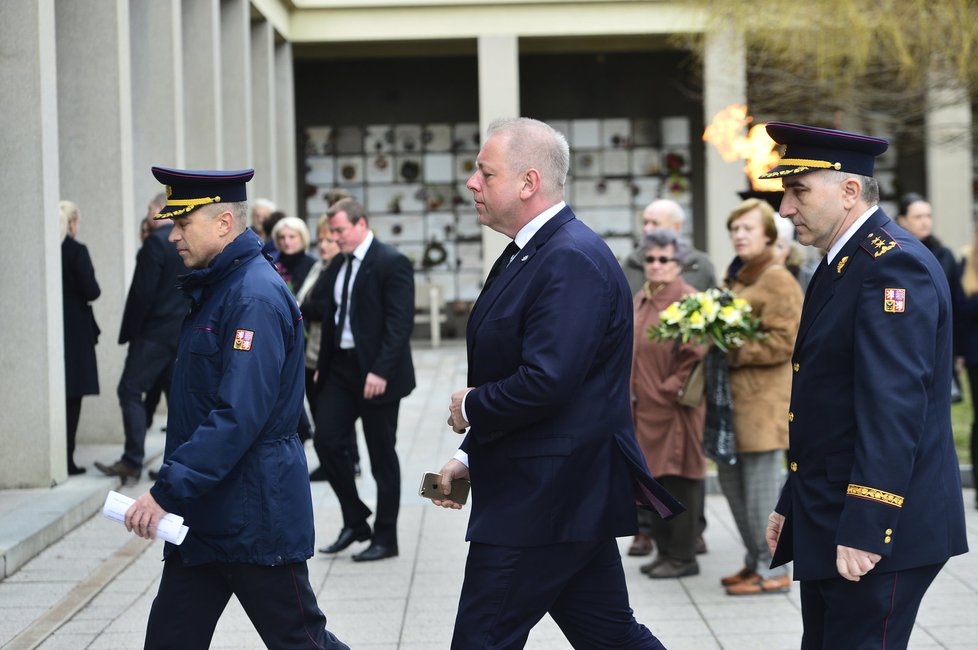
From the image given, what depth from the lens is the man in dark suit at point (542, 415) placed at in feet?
12.7

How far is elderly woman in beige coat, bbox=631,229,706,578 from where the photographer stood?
726 centimetres

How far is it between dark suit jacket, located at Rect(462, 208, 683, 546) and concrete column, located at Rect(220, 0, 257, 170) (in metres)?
13.3

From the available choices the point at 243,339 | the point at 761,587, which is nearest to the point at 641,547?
the point at 761,587

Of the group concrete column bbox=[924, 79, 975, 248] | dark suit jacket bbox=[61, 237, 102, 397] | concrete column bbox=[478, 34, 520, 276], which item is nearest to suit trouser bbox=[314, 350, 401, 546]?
dark suit jacket bbox=[61, 237, 102, 397]

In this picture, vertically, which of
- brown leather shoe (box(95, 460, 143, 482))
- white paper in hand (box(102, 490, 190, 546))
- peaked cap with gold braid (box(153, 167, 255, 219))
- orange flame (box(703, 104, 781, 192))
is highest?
orange flame (box(703, 104, 781, 192))

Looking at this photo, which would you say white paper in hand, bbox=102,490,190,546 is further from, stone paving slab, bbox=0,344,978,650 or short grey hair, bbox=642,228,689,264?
short grey hair, bbox=642,228,689,264

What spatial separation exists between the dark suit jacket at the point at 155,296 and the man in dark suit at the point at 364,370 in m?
2.10

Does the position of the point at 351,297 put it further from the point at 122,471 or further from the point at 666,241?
the point at 122,471

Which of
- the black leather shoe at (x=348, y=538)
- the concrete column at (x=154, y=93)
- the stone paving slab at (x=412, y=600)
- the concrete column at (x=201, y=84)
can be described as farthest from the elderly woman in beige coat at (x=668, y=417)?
the concrete column at (x=201, y=84)

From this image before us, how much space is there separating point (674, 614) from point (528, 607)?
2.78 m

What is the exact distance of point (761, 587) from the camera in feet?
22.6

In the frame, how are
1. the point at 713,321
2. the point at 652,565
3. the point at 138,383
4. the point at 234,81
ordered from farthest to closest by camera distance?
the point at 234,81 → the point at 138,383 → the point at 652,565 → the point at 713,321

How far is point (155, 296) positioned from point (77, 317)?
573 mm

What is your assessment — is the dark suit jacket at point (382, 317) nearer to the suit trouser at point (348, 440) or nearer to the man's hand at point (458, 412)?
the suit trouser at point (348, 440)
